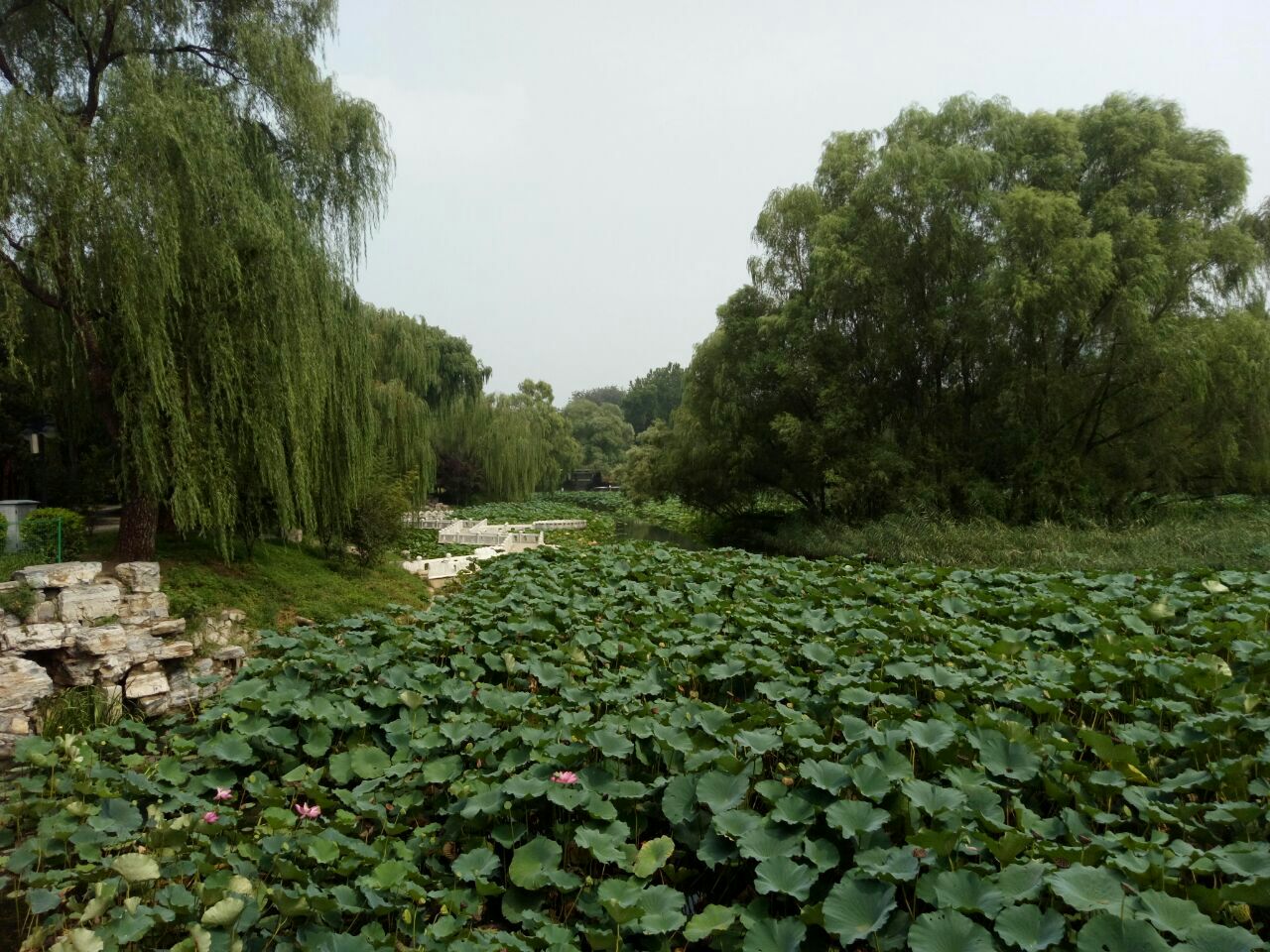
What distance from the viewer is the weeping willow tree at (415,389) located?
45.2ft

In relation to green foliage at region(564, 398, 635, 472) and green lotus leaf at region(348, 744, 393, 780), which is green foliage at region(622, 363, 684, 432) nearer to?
green foliage at region(564, 398, 635, 472)

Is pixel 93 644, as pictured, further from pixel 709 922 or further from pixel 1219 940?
pixel 1219 940

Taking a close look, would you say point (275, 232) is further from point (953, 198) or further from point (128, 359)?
point (953, 198)

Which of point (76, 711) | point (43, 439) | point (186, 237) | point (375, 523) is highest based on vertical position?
point (186, 237)

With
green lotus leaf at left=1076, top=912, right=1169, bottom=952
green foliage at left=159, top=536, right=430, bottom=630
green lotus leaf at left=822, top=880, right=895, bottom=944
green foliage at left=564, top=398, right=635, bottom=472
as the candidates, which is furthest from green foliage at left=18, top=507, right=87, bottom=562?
green foliage at left=564, top=398, right=635, bottom=472

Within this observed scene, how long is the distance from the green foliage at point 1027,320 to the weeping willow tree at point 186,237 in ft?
30.6

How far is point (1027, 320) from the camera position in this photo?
12719 millimetres

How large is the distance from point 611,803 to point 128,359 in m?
5.85

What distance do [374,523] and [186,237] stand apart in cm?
409

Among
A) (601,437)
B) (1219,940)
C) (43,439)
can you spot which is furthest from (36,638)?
(601,437)

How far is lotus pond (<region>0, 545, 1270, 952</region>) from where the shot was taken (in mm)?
1827

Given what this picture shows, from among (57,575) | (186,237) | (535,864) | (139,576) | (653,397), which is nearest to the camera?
(535,864)

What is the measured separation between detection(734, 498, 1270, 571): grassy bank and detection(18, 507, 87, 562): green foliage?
7334 millimetres

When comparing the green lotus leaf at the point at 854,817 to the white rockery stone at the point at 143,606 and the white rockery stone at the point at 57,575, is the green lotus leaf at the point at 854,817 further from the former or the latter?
the white rockery stone at the point at 57,575
